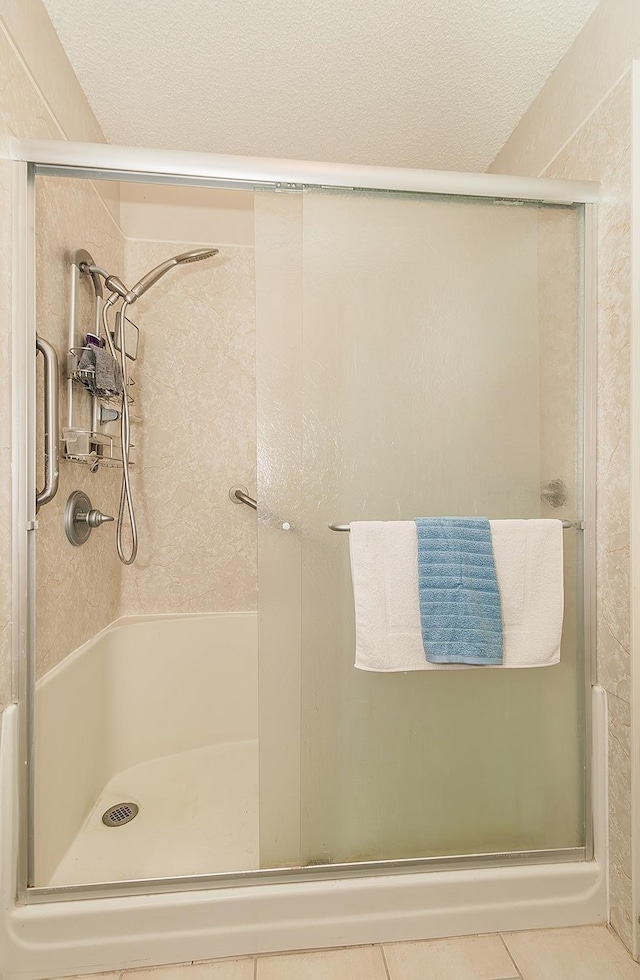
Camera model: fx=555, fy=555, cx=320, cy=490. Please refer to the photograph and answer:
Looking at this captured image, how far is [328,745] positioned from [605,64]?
1754 mm

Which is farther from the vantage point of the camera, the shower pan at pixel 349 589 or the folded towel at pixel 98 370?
the folded towel at pixel 98 370

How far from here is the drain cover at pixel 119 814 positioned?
166 centimetres

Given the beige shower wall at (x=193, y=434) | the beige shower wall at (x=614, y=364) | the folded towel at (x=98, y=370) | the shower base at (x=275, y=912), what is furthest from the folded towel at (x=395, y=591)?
the beige shower wall at (x=193, y=434)

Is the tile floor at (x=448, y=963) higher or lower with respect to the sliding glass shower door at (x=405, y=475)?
lower

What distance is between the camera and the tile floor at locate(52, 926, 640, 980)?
1.18m

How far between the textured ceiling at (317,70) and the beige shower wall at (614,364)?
0.19 meters

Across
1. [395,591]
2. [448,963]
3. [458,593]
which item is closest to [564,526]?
[458,593]

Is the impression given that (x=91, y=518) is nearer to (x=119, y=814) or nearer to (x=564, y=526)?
(x=119, y=814)

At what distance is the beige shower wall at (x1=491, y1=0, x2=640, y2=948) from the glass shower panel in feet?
0.24

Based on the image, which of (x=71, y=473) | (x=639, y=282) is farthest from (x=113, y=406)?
(x=639, y=282)

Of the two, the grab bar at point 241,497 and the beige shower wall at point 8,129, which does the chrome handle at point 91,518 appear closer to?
the beige shower wall at point 8,129

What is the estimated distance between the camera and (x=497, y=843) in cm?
136

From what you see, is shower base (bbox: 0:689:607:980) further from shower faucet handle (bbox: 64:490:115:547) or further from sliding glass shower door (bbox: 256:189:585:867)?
shower faucet handle (bbox: 64:490:115:547)

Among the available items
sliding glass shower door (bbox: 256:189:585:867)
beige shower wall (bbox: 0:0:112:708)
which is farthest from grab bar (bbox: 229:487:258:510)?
beige shower wall (bbox: 0:0:112:708)
